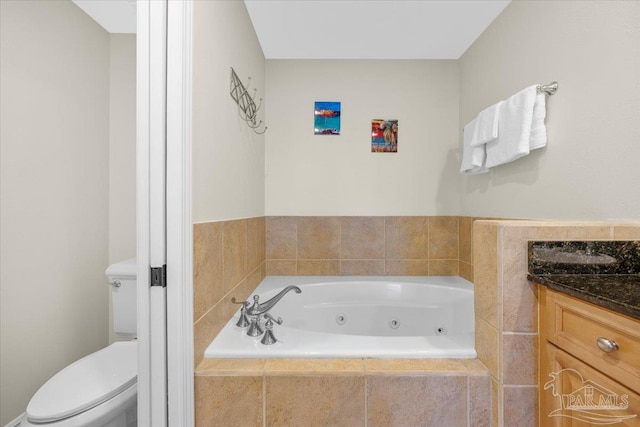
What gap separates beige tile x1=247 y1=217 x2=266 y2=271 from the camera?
6.05 ft

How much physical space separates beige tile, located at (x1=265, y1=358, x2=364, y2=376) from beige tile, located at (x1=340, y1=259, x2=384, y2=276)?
4.30 ft

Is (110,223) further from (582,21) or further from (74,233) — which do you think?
(582,21)

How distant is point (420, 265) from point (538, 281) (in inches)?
58.3

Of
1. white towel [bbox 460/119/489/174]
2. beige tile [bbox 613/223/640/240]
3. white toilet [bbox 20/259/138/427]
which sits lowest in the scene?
white toilet [bbox 20/259/138/427]

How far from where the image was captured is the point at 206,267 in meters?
1.13

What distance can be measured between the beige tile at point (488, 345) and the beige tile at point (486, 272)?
0.09ft

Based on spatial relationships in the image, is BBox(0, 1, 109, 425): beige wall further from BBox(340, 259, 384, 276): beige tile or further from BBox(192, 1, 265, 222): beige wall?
BBox(340, 259, 384, 276): beige tile

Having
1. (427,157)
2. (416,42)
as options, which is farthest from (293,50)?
(427,157)

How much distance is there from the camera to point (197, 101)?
1078 mm

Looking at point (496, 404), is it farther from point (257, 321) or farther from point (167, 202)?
point (167, 202)

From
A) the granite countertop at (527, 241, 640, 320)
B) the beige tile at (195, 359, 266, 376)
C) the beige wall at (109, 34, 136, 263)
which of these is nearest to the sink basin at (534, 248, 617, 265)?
the granite countertop at (527, 241, 640, 320)

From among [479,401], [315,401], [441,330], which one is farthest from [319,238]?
[479,401]

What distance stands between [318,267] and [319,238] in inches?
9.4

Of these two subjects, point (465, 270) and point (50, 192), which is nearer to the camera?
point (50, 192)
